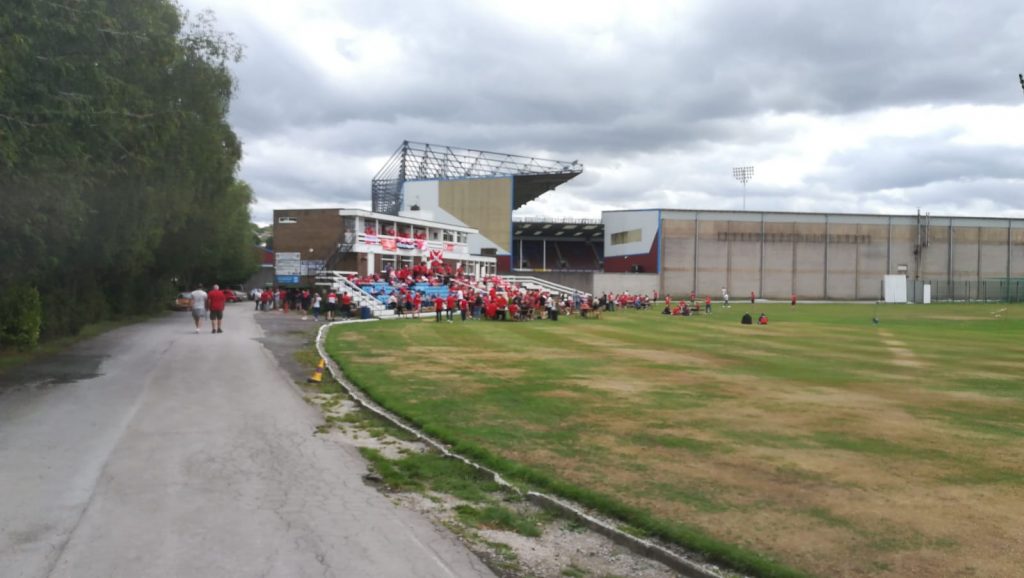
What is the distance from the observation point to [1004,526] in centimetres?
665

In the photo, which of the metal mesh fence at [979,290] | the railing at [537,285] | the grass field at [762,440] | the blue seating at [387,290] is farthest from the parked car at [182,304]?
the metal mesh fence at [979,290]

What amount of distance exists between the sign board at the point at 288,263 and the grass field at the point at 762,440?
29959 millimetres

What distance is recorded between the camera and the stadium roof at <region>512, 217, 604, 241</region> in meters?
95.7

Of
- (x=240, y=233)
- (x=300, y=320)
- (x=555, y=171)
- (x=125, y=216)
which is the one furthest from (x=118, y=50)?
(x=555, y=171)

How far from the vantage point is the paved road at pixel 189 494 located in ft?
19.2

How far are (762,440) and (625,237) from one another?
Answer: 3164 inches

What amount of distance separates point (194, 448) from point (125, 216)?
13.0 meters

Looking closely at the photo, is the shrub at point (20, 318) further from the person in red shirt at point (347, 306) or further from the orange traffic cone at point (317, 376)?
the person in red shirt at point (347, 306)

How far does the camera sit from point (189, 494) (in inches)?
300

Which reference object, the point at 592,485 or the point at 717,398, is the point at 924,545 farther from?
the point at 717,398

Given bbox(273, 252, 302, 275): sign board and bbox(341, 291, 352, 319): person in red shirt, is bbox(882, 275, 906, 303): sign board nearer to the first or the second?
bbox(273, 252, 302, 275): sign board

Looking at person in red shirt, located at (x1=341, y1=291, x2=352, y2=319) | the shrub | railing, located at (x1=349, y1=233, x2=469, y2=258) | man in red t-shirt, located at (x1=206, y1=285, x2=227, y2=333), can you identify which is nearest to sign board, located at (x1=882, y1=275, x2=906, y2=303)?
railing, located at (x1=349, y1=233, x2=469, y2=258)

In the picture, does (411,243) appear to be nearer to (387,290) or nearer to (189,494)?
(387,290)

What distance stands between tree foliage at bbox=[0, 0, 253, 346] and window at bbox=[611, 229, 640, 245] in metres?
63.0
